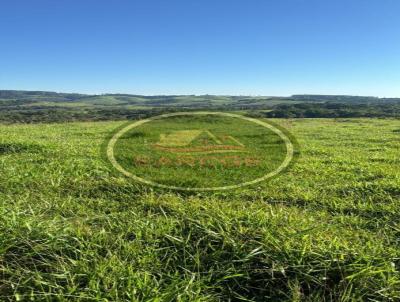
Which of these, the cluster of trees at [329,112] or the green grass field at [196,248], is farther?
the cluster of trees at [329,112]

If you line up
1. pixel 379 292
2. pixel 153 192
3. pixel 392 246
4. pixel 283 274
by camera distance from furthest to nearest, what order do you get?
1. pixel 153 192
2. pixel 392 246
3. pixel 283 274
4. pixel 379 292

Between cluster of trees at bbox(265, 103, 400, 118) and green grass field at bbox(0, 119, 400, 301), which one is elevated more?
green grass field at bbox(0, 119, 400, 301)

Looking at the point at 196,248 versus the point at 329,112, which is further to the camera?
the point at 329,112

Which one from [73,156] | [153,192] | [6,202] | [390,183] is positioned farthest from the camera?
[73,156]

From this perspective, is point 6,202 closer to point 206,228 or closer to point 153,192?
point 153,192

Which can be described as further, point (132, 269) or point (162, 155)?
point (162, 155)

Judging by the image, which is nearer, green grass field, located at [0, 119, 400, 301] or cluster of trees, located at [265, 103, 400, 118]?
green grass field, located at [0, 119, 400, 301]

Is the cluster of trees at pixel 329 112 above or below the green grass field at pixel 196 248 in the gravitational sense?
below

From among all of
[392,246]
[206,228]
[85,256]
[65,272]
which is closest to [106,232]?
[85,256]

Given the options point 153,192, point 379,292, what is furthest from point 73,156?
point 379,292

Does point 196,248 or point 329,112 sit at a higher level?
point 196,248
